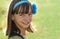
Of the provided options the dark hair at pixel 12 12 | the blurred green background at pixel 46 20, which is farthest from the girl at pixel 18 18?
the blurred green background at pixel 46 20

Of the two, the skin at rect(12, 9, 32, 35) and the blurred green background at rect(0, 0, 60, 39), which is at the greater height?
the skin at rect(12, 9, 32, 35)

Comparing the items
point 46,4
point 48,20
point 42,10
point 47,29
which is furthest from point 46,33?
point 46,4

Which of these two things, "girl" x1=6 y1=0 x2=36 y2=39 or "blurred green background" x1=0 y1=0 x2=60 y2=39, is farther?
"blurred green background" x1=0 y1=0 x2=60 y2=39

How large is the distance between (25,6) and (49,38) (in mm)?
2759

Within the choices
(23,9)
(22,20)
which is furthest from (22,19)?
(23,9)

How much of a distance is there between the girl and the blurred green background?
1482 millimetres

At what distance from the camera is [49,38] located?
577 cm

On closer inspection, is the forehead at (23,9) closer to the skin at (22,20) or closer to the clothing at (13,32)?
the skin at (22,20)

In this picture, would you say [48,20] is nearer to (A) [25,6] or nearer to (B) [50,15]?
(B) [50,15]

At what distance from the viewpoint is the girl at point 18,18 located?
3.09 metres

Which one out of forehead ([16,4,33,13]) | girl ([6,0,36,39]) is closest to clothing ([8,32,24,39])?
girl ([6,0,36,39])

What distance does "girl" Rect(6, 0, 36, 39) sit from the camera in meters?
3.09

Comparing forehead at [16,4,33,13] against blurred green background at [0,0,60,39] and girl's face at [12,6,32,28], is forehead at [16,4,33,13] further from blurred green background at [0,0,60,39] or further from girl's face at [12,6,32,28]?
blurred green background at [0,0,60,39]

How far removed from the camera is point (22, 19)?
3.13 m
